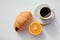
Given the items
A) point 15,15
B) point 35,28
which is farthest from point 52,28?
point 15,15

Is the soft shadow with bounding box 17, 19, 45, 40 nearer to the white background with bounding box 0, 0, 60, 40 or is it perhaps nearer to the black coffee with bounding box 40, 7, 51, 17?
the white background with bounding box 0, 0, 60, 40

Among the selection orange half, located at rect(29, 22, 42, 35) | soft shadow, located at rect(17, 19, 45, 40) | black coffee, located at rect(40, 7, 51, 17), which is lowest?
soft shadow, located at rect(17, 19, 45, 40)

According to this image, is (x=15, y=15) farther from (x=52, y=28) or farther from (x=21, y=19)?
(x=52, y=28)

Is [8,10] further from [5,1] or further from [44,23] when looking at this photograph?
[44,23]

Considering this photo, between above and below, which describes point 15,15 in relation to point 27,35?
above

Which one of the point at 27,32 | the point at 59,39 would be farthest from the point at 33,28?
the point at 59,39

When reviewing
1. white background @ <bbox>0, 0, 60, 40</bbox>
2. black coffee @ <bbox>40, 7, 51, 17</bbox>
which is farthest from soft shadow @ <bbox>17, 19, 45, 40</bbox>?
black coffee @ <bbox>40, 7, 51, 17</bbox>
